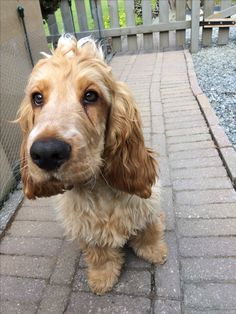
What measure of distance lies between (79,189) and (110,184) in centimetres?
22

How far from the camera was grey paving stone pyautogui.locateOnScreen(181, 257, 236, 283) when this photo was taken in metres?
2.41

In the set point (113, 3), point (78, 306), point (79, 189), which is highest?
point (113, 3)

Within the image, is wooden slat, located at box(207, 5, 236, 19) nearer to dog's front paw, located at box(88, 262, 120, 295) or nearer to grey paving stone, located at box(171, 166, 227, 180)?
grey paving stone, located at box(171, 166, 227, 180)

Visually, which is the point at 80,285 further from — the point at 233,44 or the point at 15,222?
the point at 233,44

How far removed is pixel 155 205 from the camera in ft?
8.03

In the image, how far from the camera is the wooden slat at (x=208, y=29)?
7.25 m

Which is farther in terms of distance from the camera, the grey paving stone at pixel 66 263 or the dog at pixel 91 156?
the grey paving stone at pixel 66 263

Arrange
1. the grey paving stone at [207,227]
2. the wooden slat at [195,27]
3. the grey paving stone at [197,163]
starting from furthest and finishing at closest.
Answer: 1. the wooden slat at [195,27]
2. the grey paving stone at [197,163]
3. the grey paving stone at [207,227]

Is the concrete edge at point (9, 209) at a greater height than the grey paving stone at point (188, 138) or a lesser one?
lesser

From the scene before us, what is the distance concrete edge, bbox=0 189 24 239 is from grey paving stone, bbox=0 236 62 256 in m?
0.14

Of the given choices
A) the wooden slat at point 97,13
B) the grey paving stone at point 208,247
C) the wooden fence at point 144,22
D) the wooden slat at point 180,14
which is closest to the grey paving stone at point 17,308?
the grey paving stone at point 208,247

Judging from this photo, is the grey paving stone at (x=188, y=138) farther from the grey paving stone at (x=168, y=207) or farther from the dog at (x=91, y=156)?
the dog at (x=91, y=156)

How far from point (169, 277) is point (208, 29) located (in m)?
6.62

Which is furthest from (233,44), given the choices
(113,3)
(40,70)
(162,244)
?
(40,70)
